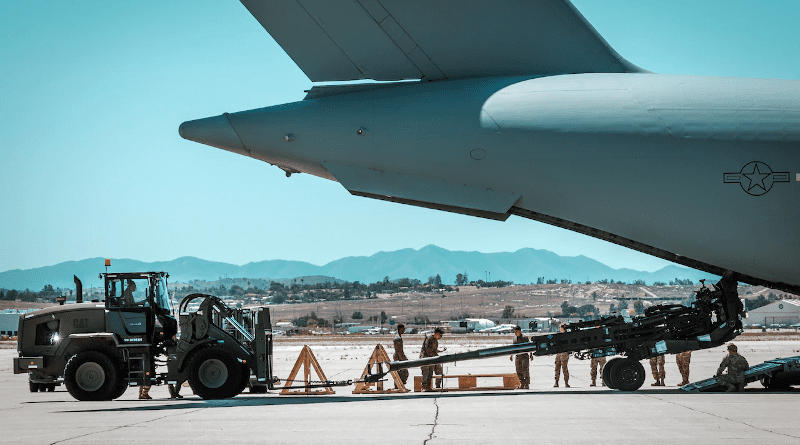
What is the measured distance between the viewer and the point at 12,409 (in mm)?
13438

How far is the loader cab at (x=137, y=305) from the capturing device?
50.2ft

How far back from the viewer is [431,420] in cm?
977

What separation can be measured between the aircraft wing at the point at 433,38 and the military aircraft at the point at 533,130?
3 centimetres

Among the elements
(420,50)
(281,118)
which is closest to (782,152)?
(420,50)

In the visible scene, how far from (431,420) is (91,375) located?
8.39 metres

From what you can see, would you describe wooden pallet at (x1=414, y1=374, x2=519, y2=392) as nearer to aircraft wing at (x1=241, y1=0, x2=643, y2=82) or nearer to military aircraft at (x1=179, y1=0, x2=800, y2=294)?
military aircraft at (x1=179, y1=0, x2=800, y2=294)

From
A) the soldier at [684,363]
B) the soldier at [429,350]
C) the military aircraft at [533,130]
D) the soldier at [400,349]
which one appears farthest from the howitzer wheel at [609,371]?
the soldier at [400,349]

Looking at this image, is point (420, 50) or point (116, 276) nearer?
point (420, 50)

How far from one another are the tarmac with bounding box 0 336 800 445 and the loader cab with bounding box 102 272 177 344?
1.51 m

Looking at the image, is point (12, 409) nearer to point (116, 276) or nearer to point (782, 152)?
point (116, 276)

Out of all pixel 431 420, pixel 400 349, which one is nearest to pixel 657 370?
pixel 400 349

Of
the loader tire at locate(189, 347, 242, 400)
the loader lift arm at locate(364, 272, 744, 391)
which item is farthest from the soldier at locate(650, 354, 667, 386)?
the loader tire at locate(189, 347, 242, 400)

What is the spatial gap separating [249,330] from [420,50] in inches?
276

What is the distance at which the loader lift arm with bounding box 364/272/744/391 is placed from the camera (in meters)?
13.9
